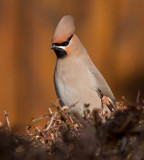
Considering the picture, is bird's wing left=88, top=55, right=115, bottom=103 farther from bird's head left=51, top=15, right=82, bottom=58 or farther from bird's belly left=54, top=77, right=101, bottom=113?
bird's head left=51, top=15, right=82, bottom=58

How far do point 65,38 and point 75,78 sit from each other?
0.33m

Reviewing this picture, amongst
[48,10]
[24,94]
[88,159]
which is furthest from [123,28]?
[88,159]

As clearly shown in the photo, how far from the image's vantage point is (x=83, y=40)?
4281 mm

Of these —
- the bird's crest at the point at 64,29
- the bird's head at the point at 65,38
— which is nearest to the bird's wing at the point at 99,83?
the bird's head at the point at 65,38

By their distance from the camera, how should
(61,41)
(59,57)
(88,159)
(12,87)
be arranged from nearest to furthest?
(88,159) < (61,41) < (59,57) < (12,87)

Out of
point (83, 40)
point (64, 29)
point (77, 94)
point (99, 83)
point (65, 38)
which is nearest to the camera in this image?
point (64, 29)

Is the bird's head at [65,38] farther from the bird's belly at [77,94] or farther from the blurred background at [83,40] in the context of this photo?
the blurred background at [83,40]

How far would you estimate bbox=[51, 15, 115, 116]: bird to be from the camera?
2.99 m

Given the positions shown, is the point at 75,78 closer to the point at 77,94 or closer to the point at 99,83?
the point at 77,94

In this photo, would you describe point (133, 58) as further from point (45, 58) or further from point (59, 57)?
point (59, 57)

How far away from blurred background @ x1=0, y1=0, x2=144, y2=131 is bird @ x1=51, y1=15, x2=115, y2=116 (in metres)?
1.02

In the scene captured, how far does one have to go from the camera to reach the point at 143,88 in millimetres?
4246

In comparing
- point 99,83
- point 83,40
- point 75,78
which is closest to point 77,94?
point 75,78

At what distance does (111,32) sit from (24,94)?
3.54 feet
